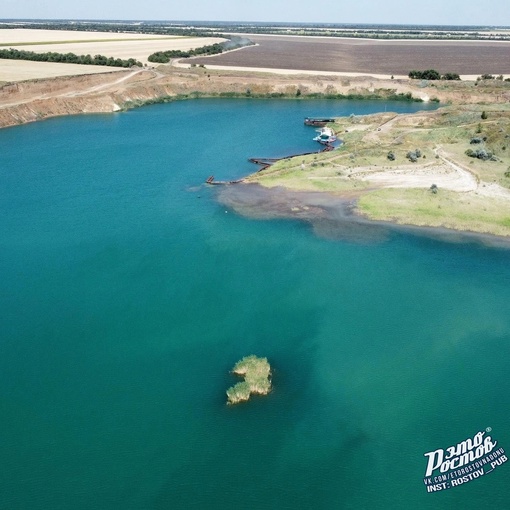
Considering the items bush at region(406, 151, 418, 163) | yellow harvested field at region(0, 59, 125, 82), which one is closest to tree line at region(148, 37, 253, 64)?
yellow harvested field at region(0, 59, 125, 82)

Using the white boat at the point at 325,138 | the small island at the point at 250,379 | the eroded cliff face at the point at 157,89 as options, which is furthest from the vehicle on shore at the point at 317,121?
the small island at the point at 250,379

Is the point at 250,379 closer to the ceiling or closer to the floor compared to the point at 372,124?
closer to the floor

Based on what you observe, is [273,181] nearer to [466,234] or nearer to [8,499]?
[466,234]

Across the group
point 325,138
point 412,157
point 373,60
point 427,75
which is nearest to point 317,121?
point 325,138

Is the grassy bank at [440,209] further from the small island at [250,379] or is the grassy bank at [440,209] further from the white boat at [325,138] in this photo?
the small island at [250,379]

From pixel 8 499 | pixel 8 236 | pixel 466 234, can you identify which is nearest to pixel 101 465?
pixel 8 499

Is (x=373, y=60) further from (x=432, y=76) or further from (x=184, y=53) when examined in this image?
(x=184, y=53)
